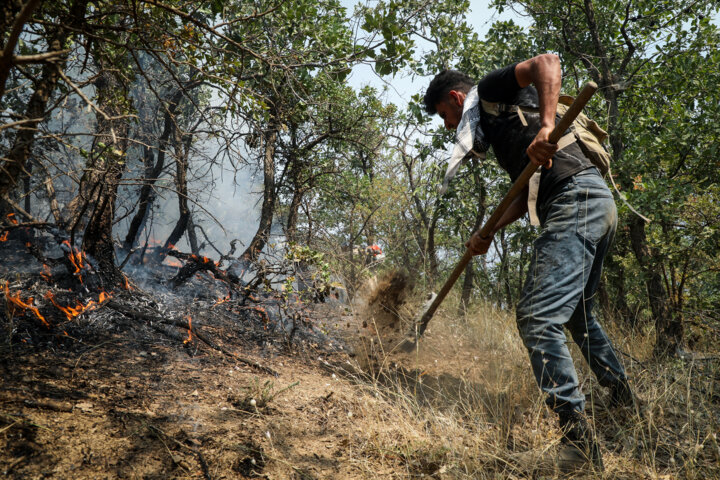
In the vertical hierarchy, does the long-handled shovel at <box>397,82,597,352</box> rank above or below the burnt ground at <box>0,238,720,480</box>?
above

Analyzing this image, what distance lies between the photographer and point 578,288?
204 centimetres

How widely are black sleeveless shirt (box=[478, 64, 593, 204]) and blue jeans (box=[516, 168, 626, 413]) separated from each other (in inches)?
2.7

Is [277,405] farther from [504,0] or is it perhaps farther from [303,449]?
[504,0]

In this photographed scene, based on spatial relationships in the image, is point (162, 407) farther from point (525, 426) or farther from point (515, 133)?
point (515, 133)

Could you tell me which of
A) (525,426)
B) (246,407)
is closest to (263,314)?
(246,407)

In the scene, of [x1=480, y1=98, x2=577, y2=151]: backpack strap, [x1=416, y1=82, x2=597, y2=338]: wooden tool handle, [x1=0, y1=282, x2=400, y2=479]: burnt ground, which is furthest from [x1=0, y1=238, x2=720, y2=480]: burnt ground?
[x1=480, y1=98, x2=577, y2=151]: backpack strap

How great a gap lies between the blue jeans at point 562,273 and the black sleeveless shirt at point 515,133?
2.7 inches

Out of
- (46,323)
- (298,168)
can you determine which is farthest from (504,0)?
(46,323)

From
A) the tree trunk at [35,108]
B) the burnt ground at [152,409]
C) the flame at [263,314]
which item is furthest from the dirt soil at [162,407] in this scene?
the tree trunk at [35,108]

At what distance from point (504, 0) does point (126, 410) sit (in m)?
6.69

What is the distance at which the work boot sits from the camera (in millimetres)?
1819

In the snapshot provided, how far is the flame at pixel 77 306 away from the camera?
2883 mm

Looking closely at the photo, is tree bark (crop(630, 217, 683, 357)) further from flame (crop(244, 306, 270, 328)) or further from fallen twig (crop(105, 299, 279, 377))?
flame (crop(244, 306, 270, 328))

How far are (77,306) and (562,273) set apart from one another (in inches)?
129
